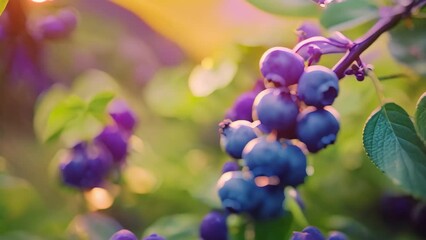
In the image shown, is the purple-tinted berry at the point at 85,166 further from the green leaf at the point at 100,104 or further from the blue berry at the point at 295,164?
the blue berry at the point at 295,164

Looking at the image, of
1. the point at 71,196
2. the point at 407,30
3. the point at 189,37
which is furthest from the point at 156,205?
the point at 407,30

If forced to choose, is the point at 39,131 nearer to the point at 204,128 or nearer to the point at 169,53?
the point at 204,128

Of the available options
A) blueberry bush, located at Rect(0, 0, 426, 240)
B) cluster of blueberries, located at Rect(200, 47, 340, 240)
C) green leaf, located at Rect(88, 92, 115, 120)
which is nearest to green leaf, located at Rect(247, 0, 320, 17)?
blueberry bush, located at Rect(0, 0, 426, 240)

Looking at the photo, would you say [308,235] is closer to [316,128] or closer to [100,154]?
[316,128]

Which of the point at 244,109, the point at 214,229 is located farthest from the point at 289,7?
the point at 214,229

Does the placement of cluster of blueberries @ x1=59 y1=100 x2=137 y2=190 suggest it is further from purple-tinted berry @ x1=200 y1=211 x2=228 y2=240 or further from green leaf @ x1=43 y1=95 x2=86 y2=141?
purple-tinted berry @ x1=200 y1=211 x2=228 y2=240

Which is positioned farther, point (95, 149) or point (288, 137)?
point (95, 149)
